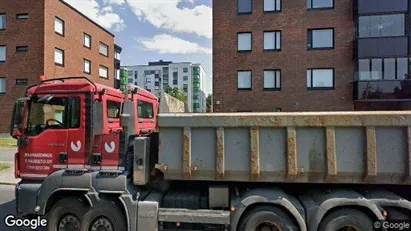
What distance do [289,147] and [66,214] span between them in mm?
3706

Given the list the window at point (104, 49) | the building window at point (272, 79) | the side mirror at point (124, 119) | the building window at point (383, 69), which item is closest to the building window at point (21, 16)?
the window at point (104, 49)

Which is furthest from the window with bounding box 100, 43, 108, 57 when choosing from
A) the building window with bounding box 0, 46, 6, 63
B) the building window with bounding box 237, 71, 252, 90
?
the building window with bounding box 237, 71, 252, 90

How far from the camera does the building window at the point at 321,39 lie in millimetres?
20469

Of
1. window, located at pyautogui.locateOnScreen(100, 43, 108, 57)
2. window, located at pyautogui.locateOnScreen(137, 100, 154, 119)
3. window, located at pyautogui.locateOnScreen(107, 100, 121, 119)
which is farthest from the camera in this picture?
window, located at pyautogui.locateOnScreen(100, 43, 108, 57)

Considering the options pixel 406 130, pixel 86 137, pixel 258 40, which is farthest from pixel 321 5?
pixel 86 137

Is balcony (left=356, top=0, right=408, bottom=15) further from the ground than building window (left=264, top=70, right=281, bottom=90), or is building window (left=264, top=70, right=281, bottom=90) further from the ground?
balcony (left=356, top=0, right=408, bottom=15)

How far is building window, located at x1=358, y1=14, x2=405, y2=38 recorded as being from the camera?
62.6ft

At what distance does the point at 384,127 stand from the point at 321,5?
63.8 ft

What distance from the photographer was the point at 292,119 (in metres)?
4.09

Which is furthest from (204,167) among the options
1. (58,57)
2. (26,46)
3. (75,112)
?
(58,57)

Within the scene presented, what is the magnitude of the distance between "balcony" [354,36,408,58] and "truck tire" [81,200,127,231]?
19.7 m

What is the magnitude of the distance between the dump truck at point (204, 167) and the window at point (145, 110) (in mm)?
862

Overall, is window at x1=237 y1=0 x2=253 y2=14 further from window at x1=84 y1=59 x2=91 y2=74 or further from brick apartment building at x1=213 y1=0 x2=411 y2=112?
window at x1=84 y1=59 x2=91 y2=74

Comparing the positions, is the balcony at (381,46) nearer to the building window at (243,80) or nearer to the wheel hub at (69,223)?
the building window at (243,80)
